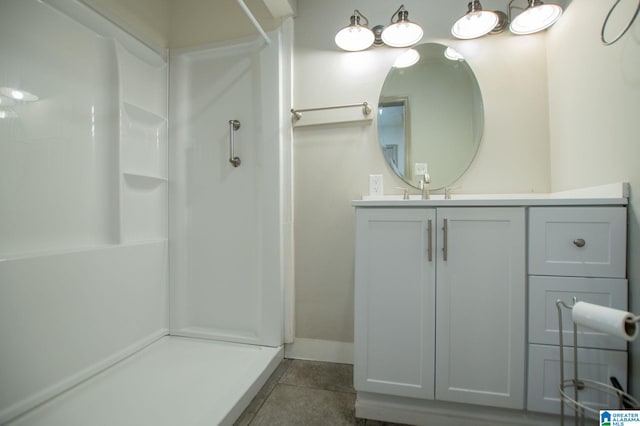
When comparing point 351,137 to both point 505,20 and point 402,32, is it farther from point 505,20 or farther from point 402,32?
point 505,20

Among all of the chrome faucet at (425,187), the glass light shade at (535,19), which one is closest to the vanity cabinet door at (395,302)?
the chrome faucet at (425,187)

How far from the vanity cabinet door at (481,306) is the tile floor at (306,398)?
1.31ft

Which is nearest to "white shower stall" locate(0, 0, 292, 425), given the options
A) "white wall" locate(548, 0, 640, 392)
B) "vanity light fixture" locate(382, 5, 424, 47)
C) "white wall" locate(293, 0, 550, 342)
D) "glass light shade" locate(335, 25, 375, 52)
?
"white wall" locate(293, 0, 550, 342)

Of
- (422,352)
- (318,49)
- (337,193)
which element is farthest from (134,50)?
(422,352)

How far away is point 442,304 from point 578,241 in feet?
1.75

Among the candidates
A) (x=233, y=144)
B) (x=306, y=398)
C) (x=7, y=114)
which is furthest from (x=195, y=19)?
(x=306, y=398)

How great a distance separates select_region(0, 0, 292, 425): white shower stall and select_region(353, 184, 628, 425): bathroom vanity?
0.67 metres

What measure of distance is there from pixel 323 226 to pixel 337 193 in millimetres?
226

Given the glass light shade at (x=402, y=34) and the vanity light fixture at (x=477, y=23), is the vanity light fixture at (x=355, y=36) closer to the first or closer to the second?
the glass light shade at (x=402, y=34)

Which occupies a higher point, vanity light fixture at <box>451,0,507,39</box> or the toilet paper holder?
vanity light fixture at <box>451,0,507,39</box>

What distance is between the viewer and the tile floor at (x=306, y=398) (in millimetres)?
1102

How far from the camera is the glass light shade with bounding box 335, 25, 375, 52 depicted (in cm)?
144

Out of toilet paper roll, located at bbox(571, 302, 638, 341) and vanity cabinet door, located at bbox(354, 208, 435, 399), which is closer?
toilet paper roll, located at bbox(571, 302, 638, 341)

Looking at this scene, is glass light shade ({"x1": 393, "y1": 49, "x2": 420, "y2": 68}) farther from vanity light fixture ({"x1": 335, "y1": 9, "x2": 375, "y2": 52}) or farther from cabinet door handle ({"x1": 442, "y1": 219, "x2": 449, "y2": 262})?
cabinet door handle ({"x1": 442, "y1": 219, "x2": 449, "y2": 262})
